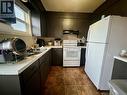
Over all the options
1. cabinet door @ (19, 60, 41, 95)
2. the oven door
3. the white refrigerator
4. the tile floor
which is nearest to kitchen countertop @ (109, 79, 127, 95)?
the white refrigerator

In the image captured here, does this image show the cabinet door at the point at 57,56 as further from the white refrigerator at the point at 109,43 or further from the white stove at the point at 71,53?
the white refrigerator at the point at 109,43

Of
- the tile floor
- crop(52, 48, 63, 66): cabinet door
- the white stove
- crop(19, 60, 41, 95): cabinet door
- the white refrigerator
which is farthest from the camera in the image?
crop(52, 48, 63, 66): cabinet door

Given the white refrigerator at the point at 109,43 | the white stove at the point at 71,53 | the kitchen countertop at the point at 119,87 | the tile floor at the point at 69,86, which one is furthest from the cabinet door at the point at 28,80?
the white stove at the point at 71,53

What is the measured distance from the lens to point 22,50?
1.22 m

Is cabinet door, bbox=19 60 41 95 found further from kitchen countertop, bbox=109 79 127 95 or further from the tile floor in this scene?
kitchen countertop, bbox=109 79 127 95

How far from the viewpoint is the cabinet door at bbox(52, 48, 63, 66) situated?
371 cm

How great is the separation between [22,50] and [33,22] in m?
2.07

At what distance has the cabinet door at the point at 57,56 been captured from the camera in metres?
3.71

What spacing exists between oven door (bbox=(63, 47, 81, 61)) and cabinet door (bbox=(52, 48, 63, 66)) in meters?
0.19

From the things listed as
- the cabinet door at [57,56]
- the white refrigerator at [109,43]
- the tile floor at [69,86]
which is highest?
the white refrigerator at [109,43]

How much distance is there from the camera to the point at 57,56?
12.3ft

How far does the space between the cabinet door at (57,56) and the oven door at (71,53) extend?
193mm

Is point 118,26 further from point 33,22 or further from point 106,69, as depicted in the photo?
point 33,22

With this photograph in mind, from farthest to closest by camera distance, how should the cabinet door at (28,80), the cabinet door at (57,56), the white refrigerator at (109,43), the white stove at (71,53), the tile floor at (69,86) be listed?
the cabinet door at (57,56) → the white stove at (71,53) → the tile floor at (69,86) → the white refrigerator at (109,43) → the cabinet door at (28,80)
